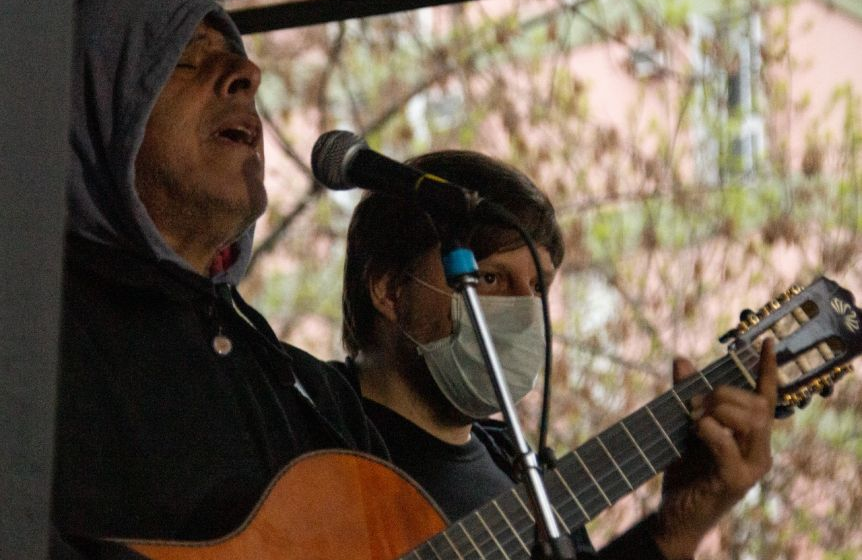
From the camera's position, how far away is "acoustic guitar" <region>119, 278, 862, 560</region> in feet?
7.29

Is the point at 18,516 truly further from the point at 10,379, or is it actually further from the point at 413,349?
the point at 413,349

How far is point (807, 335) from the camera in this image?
2.73m

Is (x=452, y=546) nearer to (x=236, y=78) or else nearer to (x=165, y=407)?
(x=165, y=407)

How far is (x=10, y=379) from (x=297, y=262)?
5.56m

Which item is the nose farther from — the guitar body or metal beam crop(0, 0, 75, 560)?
metal beam crop(0, 0, 75, 560)

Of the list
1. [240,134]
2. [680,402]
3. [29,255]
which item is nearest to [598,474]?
[680,402]

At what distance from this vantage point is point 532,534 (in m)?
2.39

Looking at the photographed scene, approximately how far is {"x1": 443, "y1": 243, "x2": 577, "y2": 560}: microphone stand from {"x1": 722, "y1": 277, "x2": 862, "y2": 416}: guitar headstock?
91cm

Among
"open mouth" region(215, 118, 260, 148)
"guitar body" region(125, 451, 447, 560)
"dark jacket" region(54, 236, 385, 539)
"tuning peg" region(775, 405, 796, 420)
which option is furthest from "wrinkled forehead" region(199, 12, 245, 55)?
"tuning peg" region(775, 405, 796, 420)

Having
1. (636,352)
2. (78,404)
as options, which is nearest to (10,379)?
(78,404)

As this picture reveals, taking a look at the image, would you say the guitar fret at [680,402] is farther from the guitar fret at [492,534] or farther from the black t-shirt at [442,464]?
the guitar fret at [492,534]

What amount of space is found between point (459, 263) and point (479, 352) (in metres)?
0.90

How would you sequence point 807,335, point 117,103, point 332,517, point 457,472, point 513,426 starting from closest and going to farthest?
point 513,426, point 332,517, point 117,103, point 807,335, point 457,472

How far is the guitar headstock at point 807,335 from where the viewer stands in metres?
2.71
